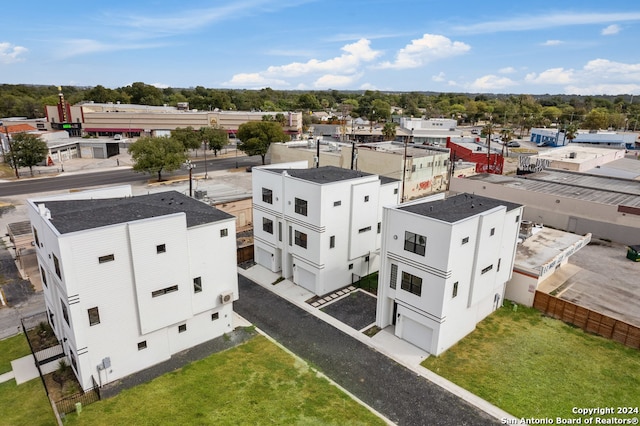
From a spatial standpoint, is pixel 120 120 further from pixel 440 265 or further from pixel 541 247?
pixel 440 265

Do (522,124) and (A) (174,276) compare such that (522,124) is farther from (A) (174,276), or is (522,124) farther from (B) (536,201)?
(A) (174,276)

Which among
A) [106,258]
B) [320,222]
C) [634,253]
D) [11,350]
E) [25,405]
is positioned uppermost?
[106,258]

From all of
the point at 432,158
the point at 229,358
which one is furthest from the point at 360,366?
the point at 432,158

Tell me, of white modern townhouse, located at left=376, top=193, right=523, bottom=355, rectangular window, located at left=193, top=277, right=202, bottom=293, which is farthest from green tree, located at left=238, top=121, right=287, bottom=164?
rectangular window, located at left=193, top=277, right=202, bottom=293

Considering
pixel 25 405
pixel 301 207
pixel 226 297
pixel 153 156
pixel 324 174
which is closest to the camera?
pixel 25 405

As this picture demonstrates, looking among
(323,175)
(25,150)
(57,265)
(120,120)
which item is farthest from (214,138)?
(57,265)

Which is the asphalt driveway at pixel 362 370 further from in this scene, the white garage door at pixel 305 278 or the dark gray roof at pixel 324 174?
the dark gray roof at pixel 324 174

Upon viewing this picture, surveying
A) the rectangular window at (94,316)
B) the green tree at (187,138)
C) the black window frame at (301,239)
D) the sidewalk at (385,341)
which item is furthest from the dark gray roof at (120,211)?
the green tree at (187,138)
